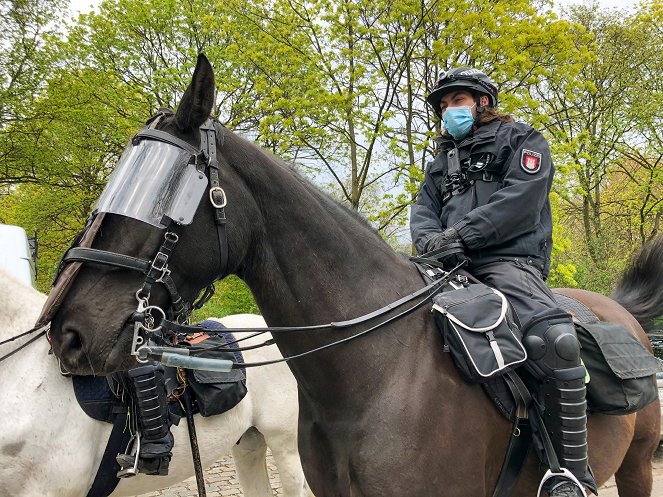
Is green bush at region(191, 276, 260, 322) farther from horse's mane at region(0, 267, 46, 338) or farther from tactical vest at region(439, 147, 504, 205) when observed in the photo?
tactical vest at region(439, 147, 504, 205)

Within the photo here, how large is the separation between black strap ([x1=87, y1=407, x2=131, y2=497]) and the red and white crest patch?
2.82 meters

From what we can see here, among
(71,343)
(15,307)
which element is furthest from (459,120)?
(15,307)

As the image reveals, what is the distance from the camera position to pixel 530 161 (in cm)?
257

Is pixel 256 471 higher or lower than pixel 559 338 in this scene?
lower

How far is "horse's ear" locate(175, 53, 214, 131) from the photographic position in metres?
1.85

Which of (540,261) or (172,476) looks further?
(172,476)

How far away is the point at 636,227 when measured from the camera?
74.1ft

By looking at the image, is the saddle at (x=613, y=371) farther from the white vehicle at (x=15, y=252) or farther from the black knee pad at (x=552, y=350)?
the white vehicle at (x=15, y=252)

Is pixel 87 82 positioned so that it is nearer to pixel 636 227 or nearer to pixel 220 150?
pixel 220 150

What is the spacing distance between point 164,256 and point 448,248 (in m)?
1.40

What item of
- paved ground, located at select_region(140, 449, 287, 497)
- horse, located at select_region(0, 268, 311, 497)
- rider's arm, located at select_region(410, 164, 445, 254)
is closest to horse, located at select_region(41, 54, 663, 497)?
rider's arm, located at select_region(410, 164, 445, 254)

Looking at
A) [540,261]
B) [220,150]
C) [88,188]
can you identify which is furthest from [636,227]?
[220,150]

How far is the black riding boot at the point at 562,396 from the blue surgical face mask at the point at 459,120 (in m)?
1.14

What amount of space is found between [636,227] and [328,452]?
24415 millimetres
